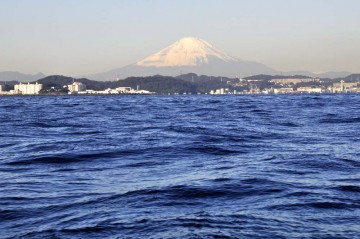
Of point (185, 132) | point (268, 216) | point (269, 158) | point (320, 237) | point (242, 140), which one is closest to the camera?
point (320, 237)

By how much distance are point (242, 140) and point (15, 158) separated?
8.21 metres

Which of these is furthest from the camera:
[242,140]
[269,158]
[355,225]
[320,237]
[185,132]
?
[185,132]

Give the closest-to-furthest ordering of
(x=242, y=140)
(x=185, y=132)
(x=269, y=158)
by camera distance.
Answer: (x=269, y=158)
(x=242, y=140)
(x=185, y=132)

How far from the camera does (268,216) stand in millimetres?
8344

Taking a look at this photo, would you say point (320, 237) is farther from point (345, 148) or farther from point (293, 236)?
point (345, 148)

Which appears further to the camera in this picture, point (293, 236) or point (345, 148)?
point (345, 148)

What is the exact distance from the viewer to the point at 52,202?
963 cm

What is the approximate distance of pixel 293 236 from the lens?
728 cm

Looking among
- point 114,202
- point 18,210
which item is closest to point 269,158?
point 114,202

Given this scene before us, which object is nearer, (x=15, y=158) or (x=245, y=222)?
(x=245, y=222)

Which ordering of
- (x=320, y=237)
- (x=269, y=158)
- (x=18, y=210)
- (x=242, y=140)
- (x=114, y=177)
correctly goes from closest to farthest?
(x=320, y=237) < (x=18, y=210) < (x=114, y=177) < (x=269, y=158) < (x=242, y=140)

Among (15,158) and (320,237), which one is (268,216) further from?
(15,158)

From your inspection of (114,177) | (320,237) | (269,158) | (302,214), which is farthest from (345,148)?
(320,237)

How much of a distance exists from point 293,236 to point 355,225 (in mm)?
1082
